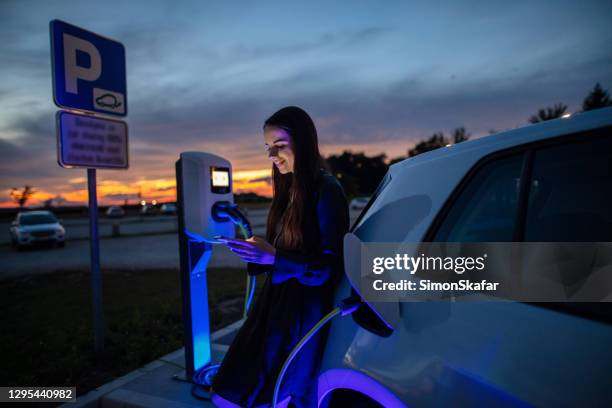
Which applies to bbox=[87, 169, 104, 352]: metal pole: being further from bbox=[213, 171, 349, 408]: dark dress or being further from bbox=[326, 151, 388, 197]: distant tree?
bbox=[326, 151, 388, 197]: distant tree

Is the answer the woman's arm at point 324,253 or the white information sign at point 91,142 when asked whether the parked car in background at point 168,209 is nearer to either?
the white information sign at point 91,142

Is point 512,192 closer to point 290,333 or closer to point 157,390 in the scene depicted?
point 290,333

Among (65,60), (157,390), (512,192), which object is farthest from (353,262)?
(65,60)

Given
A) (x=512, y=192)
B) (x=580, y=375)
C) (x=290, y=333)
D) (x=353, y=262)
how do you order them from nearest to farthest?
(x=580, y=375) < (x=512, y=192) < (x=353, y=262) < (x=290, y=333)

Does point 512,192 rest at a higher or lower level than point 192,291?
higher

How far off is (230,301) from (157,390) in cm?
301

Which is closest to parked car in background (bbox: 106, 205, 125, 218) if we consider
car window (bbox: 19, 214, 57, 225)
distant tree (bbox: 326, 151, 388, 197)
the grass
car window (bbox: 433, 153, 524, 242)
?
car window (bbox: 19, 214, 57, 225)

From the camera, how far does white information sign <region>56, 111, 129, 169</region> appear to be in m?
3.49

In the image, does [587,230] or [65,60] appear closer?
[587,230]

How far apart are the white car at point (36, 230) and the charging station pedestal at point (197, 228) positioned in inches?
544

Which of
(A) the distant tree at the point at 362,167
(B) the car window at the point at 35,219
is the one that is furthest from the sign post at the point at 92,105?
(A) the distant tree at the point at 362,167

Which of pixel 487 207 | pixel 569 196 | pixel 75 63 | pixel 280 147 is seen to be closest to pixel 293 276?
pixel 280 147

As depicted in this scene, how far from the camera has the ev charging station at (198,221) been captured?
2.81m

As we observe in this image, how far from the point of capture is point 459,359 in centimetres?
105
